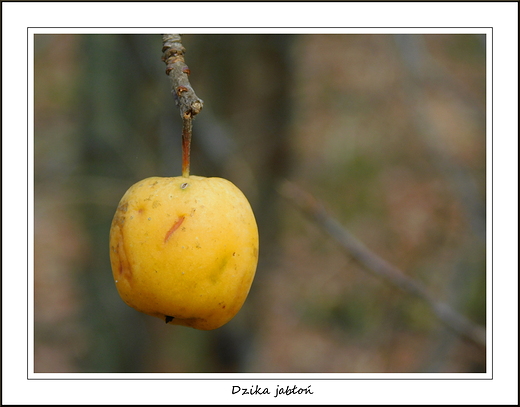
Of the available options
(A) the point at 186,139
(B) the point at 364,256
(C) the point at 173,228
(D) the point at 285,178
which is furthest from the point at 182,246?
(D) the point at 285,178

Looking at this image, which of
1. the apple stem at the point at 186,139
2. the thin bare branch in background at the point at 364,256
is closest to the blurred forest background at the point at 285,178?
the thin bare branch in background at the point at 364,256

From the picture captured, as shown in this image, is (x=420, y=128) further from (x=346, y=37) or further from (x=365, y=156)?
(x=346, y=37)

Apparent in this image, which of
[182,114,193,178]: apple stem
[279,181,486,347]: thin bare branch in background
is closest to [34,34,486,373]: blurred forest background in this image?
[279,181,486,347]: thin bare branch in background

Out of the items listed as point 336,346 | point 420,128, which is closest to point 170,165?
point 420,128

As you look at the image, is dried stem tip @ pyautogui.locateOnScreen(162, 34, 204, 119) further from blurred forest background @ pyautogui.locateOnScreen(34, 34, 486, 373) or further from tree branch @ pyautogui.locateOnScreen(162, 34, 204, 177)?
blurred forest background @ pyautogui.locateOnScreen(34, 34, 486, 373)

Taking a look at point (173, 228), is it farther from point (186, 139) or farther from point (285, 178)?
point (285, 178)
